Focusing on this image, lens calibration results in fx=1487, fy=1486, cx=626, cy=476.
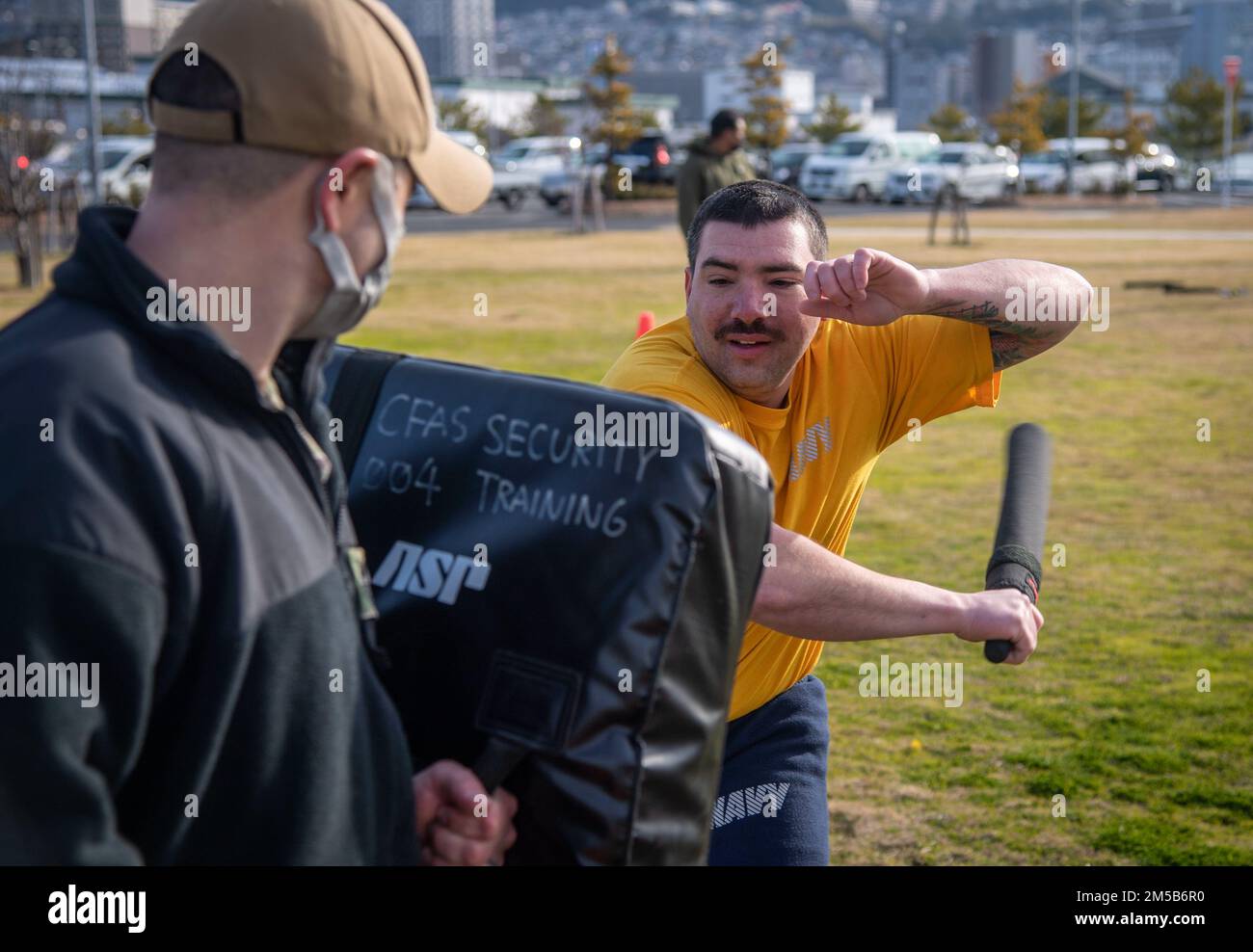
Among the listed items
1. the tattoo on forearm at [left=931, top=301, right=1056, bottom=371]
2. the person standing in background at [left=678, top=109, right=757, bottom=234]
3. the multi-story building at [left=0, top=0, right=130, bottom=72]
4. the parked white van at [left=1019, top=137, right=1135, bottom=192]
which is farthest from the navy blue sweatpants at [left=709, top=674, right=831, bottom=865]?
the multi-story building at [left=0, top=0, right=130, bottom=72]

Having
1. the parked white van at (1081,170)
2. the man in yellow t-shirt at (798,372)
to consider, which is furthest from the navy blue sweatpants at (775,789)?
the parked white van at (1081,170)

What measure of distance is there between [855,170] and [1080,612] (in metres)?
37.8

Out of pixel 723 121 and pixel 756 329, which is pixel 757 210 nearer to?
pixel 756 329

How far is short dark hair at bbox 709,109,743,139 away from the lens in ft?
45.6

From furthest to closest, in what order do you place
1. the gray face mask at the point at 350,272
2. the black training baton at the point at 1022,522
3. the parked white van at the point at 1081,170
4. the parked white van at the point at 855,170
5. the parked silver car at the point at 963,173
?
the parked white van at the point at 1081,170 → the parked white van at the point at 855,170 → the parked silver car at the point at 963,173 → the black training baton at the point at 1022,522 → the gray face mask at the point at 350,272

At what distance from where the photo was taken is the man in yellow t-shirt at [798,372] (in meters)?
3.41

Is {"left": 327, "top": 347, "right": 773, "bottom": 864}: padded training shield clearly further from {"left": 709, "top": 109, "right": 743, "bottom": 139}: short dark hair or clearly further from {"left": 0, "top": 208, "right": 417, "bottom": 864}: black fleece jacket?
{"left": 709, "top": 109, "right": 743, "bottom": 139}: short dark hair

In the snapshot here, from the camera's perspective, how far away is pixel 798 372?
3750 mm

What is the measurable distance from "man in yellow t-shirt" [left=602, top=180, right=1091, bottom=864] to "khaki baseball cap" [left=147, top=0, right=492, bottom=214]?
57.0 inches

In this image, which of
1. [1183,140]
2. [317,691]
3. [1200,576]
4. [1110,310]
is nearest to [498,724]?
[317,691]

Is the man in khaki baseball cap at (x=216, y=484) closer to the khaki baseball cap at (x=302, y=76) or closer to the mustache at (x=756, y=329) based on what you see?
the khaki baseball cap at (x=302, y=76)

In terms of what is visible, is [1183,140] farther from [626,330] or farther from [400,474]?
[400,474]

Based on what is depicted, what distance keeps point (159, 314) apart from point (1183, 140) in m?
64.4

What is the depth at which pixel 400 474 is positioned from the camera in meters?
2.33
